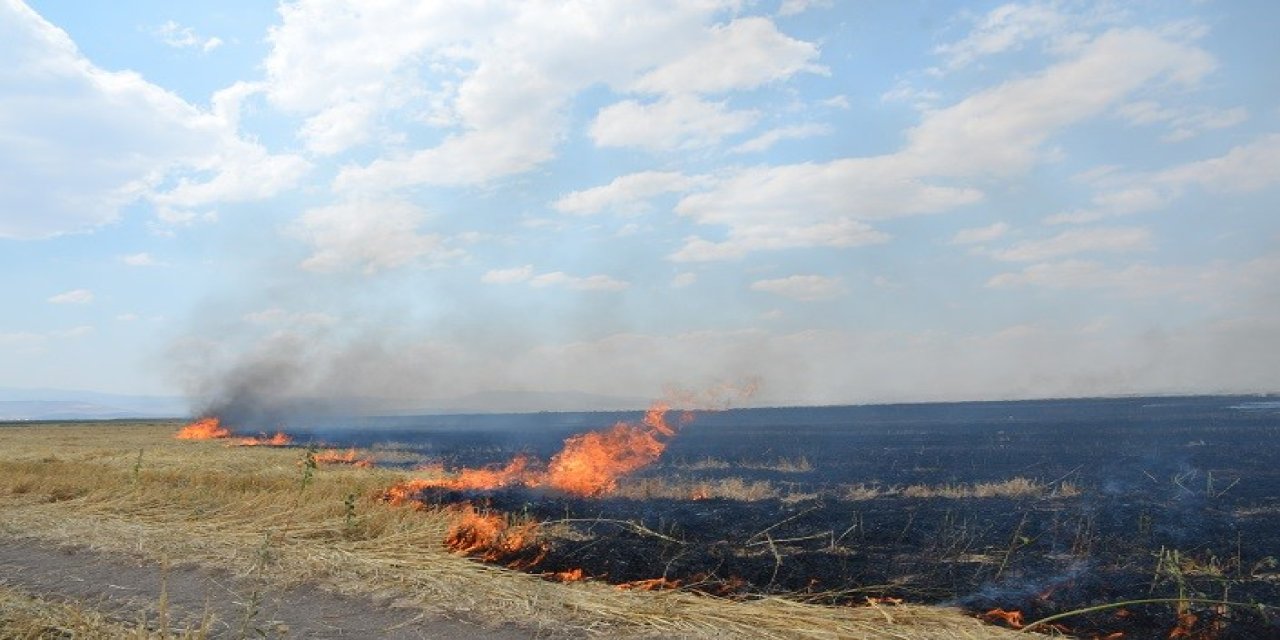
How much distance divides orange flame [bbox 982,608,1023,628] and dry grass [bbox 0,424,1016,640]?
460mm

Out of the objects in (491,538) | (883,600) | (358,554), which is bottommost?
(883,600)

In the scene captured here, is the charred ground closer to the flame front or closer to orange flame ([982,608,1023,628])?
orange flame ([982,608,1023,628])

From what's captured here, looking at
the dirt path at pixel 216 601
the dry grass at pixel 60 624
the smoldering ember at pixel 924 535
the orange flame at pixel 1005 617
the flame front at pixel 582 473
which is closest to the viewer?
the dry grass at pixel 60 624

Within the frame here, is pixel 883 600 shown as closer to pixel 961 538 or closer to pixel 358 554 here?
pixel 961 538

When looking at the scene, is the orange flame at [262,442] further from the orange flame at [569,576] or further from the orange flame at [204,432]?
the orange flame at [569,576]

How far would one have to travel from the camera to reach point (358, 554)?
35.3 feet

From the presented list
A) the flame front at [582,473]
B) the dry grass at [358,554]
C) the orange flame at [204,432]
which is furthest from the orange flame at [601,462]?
the orange flame at [204,432]

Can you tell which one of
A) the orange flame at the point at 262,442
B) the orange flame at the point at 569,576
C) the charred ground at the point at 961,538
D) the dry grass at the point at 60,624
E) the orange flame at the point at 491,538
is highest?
the dry grass at the point at 60,624

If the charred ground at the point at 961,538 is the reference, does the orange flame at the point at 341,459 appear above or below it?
below


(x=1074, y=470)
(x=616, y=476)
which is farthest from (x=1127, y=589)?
(x=1074, y=470)

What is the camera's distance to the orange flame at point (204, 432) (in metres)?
55.6

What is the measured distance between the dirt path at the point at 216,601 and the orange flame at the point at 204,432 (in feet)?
161

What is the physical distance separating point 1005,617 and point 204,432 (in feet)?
208

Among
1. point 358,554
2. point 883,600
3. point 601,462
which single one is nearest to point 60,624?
point 358,554
